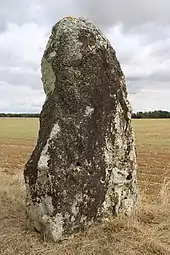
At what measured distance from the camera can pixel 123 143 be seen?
6.70 meters

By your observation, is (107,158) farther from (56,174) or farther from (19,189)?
(19,189)

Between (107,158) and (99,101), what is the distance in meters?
0.85

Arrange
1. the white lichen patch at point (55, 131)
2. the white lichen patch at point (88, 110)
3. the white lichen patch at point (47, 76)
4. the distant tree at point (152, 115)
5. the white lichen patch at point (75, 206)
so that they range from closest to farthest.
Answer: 1. the white lichen patch at point (75, 206)
2. the white lichen patch at point (55, 131)
3. the white lichen patch at point (88, 110)
4. the white lichen patch at point (47, 76)
5. the distant tree at point (152, 115)

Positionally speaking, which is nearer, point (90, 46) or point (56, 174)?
point (56, 174)

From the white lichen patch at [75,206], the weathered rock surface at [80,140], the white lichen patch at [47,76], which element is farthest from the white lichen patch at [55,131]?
the white lichen patch at [75,206]

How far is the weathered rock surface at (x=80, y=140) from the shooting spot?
604 centimetres

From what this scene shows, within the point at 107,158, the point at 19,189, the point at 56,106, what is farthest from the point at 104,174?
the point at 19,189

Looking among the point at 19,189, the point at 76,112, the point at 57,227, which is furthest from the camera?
the point at 19,189

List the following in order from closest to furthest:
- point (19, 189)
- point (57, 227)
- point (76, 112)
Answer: point (57, 227) < point (76, 112) < point (19, 189)

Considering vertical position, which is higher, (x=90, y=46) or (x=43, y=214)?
(x=90, y=46)

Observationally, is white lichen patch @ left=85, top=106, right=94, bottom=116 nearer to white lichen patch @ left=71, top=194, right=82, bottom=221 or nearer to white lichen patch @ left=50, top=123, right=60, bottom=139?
white lichen patch @ left=50, top=123, right=60, bottom=139

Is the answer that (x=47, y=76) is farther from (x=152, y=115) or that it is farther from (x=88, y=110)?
(x=152, y=115)

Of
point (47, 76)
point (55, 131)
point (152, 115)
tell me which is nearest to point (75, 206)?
point (55, 131)

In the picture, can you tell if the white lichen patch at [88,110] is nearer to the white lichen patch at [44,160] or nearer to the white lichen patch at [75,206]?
the white lichen patch at [44,160]
